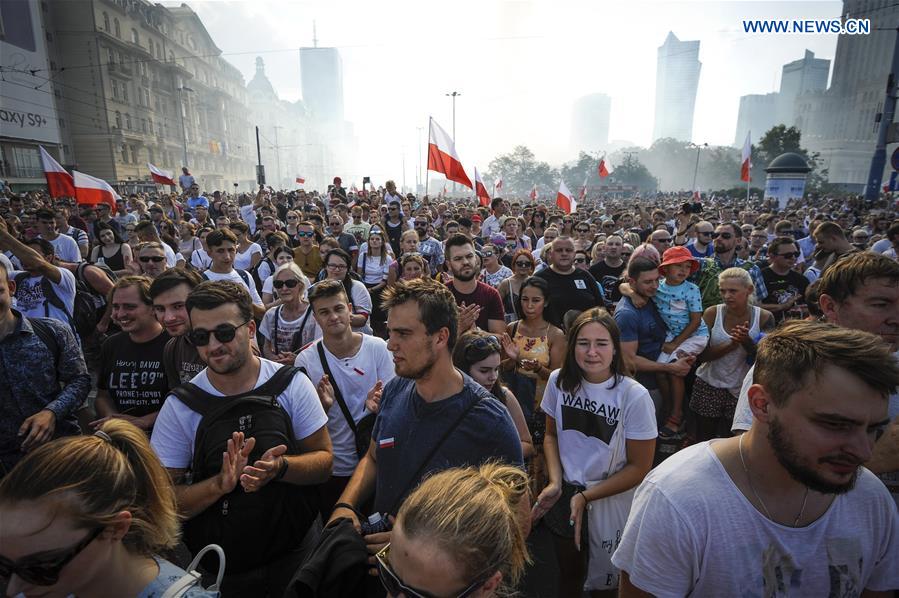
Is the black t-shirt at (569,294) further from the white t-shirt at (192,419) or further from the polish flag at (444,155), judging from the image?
the polish flag at (444,155)

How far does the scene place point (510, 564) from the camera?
4.86 feet

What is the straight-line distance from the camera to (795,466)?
1399 mm

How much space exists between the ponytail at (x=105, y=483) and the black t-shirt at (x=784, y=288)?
607cm

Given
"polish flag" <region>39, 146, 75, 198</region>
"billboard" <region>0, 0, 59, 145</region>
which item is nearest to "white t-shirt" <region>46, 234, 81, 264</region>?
"polish flag" <region>39, 146, 75, 198</region>

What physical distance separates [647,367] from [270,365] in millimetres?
3252

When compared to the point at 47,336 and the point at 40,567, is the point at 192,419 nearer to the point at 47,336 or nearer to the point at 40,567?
the point at 40,567

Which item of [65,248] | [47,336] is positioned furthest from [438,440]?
[65,248]

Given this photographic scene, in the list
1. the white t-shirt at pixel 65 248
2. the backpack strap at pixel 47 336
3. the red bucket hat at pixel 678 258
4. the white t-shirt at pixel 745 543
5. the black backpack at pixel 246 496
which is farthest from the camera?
the white t-shirt at pixel 65 248

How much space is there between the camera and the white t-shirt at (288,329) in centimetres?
413

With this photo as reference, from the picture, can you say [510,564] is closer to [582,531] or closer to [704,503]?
[704,503]

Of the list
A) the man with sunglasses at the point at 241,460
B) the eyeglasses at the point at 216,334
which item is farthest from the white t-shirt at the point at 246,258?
the eyeglasses at the point at 216,334

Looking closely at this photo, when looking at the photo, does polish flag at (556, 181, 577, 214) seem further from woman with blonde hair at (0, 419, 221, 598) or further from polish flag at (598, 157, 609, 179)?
woman with blonde hair at (0, 419, 221, 598)

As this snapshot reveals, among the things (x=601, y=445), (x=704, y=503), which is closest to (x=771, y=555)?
(x=704, y=503)

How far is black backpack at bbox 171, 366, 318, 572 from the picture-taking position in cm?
215
